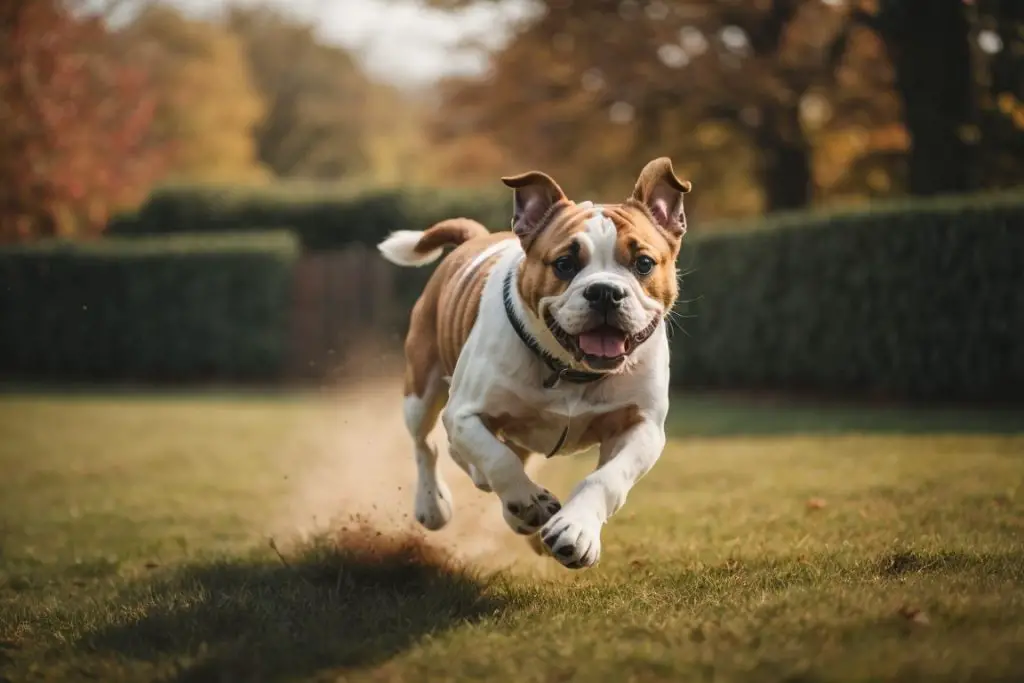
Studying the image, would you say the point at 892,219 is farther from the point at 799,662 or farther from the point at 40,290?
the point at 40,290

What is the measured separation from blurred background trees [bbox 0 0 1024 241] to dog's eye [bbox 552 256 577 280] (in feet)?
26.7

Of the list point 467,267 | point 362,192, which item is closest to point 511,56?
point 362,192

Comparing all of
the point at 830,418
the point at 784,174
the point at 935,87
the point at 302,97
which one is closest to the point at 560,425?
the point at 830,418

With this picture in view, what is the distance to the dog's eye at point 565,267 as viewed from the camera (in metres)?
4.56

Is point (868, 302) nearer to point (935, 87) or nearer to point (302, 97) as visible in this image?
point (935, 87)

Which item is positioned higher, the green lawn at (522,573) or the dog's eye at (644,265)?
the dog's eye at (644,265)

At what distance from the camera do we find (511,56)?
22.4 m

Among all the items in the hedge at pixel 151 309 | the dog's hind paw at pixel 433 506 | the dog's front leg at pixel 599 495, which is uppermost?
the dog's front leg at pixel 599 495

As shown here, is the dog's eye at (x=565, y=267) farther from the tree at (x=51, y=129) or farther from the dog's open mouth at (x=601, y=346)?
the tree at (x=51, y=129)

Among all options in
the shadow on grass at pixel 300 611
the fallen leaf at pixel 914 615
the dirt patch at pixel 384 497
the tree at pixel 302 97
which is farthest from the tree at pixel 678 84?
the tree at pixel 302 97

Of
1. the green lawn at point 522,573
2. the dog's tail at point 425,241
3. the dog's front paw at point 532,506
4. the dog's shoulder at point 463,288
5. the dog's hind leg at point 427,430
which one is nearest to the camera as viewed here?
the green lawn at point 522,573

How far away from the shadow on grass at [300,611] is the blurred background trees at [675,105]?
8589mm

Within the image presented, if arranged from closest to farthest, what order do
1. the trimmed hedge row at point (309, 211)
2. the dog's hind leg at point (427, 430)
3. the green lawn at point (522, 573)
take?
the green lawn at point (522, 573), the dog's hind leg at point (427, 430), the trimmed hedge row at point (309, 211)

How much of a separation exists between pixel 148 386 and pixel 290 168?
3020 cm
